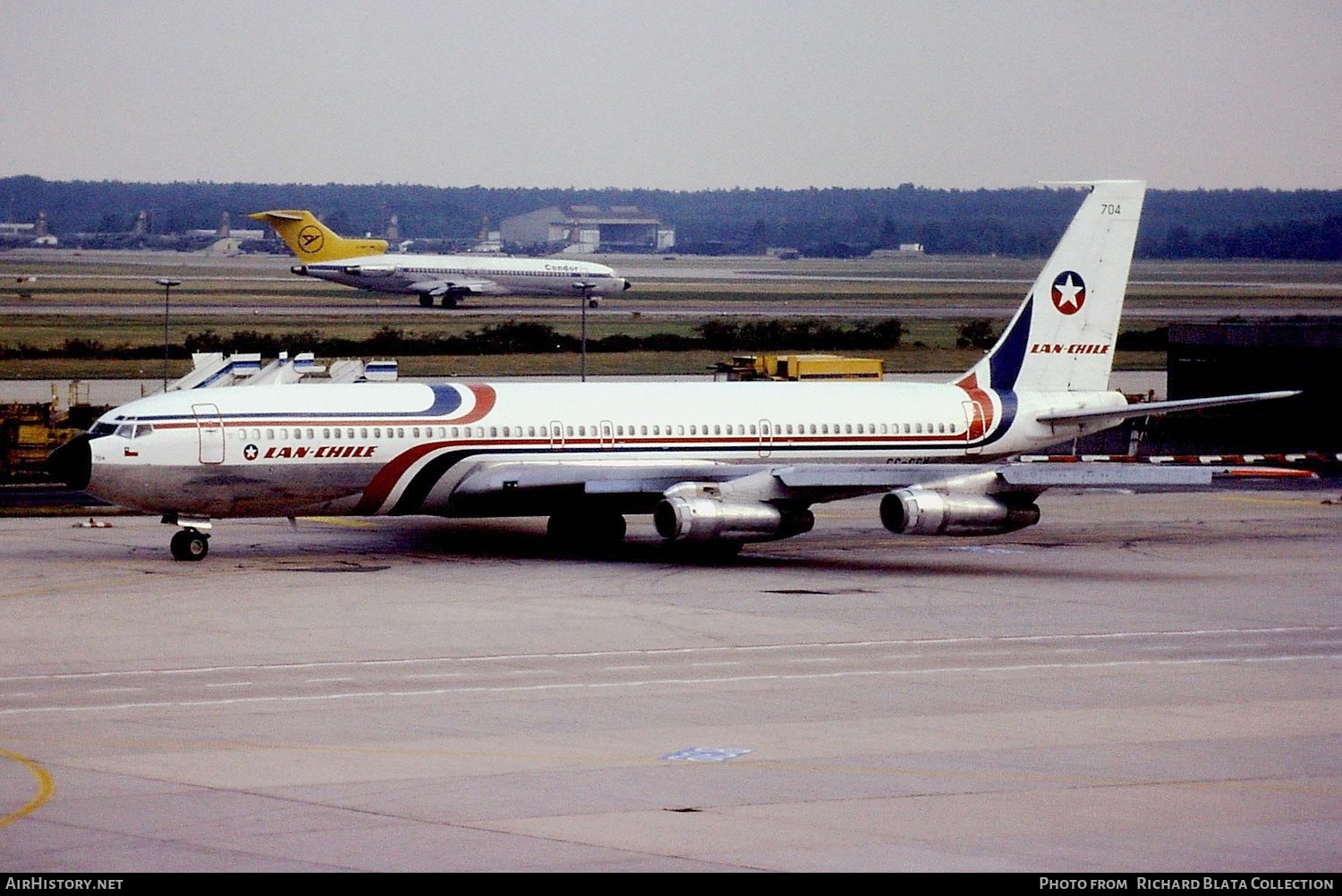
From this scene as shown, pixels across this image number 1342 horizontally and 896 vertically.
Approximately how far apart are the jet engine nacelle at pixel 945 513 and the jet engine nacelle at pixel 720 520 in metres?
2.34

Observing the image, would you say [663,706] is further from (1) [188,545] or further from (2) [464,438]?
(1) [188,545]

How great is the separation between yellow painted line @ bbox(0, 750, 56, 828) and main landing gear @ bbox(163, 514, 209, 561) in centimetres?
2062

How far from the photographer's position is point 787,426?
5162 cm

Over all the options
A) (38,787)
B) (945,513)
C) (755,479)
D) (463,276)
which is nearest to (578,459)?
(755,479)

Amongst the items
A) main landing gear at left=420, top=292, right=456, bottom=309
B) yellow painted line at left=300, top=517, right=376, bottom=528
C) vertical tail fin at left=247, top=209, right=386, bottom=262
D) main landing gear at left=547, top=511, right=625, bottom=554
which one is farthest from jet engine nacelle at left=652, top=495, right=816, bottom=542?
vertical tail fin at left=247, top=209, right=386, bottom=262

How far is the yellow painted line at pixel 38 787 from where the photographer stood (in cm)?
2191

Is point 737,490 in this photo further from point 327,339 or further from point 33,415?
point 327,339

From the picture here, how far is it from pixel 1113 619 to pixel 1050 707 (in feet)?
32.9

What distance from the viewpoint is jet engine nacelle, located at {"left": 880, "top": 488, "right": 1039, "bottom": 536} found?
4612cm

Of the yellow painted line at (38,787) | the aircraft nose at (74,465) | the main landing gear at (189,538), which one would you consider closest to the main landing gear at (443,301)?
the main landing gear at (189,538)

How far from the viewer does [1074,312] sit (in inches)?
2227

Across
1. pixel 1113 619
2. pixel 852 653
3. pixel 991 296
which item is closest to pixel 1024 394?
pixel 1113 619

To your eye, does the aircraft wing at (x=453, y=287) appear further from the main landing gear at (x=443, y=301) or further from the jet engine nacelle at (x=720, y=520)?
the jet engine nacelle at (x=720, y=520)

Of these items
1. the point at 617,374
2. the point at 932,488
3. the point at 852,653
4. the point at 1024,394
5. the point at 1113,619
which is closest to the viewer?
the point at 852,653
